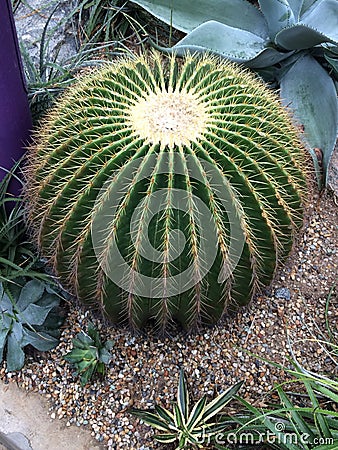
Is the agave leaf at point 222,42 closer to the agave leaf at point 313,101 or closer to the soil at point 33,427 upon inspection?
the agave leaf at point 313,101

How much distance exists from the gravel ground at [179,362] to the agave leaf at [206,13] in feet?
3.37

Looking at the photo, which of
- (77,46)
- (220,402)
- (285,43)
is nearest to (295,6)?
(285,43)

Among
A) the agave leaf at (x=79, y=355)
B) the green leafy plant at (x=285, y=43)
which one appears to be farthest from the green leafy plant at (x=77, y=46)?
the agave leaf at (x=79, y=355)

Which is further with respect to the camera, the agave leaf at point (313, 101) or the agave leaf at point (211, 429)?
the agave leaf at point (313, 101)

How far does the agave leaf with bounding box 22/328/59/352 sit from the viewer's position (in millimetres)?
1736

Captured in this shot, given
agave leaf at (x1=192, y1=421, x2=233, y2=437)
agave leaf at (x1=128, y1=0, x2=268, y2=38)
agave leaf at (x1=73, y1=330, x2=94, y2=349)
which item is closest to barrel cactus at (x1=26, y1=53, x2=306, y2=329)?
agave leaf at (x1=73, y1=330, x2=94, y2=349)

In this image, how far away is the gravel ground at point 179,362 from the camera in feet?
5.45

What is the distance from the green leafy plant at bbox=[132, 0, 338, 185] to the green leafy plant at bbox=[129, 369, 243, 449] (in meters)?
0.89

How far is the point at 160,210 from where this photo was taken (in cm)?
135

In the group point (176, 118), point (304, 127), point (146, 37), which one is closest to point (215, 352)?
point (176, 118)

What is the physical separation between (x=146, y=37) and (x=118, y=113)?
49.0 inches

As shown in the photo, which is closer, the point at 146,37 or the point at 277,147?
the point at 277,147

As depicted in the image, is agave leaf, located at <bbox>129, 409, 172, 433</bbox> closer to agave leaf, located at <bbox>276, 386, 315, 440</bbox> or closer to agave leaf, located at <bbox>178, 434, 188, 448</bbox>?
agave leaf, located at <bbox>178, 434, 188, 448</bbox>

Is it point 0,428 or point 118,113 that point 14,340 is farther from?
point 118,113
